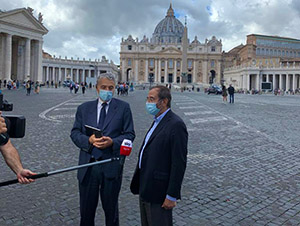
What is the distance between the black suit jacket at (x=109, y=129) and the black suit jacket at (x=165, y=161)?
45 centimetres

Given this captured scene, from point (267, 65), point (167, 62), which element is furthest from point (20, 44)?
point (167, 62)

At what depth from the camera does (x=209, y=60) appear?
109m

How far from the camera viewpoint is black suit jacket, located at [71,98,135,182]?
10.1 feet

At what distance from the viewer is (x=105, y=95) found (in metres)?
3.23

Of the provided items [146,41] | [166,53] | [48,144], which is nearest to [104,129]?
[48,144]

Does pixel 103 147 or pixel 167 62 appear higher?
pixel 167 62

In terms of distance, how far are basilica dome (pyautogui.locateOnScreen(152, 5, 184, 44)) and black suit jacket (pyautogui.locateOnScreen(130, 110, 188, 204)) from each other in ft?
402

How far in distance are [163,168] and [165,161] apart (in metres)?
0.06

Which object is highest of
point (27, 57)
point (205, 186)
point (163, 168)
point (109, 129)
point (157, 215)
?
point (27, 57)

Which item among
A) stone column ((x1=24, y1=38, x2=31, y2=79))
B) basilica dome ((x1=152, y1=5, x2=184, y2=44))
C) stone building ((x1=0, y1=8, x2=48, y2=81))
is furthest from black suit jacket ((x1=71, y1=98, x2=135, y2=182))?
basilica dome ((x1=152, y1=5, x2=184, y2=44))

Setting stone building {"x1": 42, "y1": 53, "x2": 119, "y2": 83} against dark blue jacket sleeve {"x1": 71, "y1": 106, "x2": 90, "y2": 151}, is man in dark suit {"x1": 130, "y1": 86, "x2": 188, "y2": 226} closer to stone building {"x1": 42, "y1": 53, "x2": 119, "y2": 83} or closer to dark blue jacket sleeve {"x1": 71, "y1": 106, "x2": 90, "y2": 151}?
dark blue jacket sleeve {"x1": 71, "y1": 106, "x2": 90, "y2": 151}

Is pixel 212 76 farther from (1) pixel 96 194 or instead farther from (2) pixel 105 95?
(1) pixel 96 194

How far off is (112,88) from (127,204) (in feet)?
5.70

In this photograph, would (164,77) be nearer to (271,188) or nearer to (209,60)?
(209,60)
